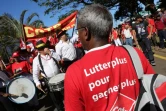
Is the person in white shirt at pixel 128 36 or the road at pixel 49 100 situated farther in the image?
the person in white shirt at pixel 128 36

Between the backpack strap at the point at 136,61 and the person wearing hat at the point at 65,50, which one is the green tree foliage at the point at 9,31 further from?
the backpack strap at the point at 136,61

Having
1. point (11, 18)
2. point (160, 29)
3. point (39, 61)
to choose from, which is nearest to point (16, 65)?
point (39, 61)

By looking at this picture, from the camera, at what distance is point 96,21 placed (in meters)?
1.69

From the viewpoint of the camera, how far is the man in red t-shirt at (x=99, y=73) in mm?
1636

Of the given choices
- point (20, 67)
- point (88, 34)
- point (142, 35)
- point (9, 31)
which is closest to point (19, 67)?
point (20, 67)

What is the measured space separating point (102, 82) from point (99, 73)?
0.18 ft

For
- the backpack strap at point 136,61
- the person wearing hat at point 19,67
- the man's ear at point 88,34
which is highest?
the man's ear at point 88,34

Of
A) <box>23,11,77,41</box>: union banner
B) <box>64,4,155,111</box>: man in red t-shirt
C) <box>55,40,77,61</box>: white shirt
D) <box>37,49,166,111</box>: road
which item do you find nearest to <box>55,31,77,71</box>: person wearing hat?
<box>55,40,77,61</box>: white shirt

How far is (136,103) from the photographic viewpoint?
5.25ft

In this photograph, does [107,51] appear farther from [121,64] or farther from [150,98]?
[150,98]

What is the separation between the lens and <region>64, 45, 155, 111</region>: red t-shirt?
5.36 ft

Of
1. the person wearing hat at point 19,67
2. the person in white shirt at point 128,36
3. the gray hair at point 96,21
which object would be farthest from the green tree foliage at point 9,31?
the gray hair at point 96,21

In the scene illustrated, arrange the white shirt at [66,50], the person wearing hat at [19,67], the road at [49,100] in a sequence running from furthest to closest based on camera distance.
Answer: the person wearing hat at [19,67] → the white shirt at [66,50] → the road at [49,100]

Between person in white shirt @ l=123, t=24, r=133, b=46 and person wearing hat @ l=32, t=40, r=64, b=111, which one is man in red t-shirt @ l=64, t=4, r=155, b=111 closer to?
person wearing hat @ l=32, t=40, r=64, b=111
